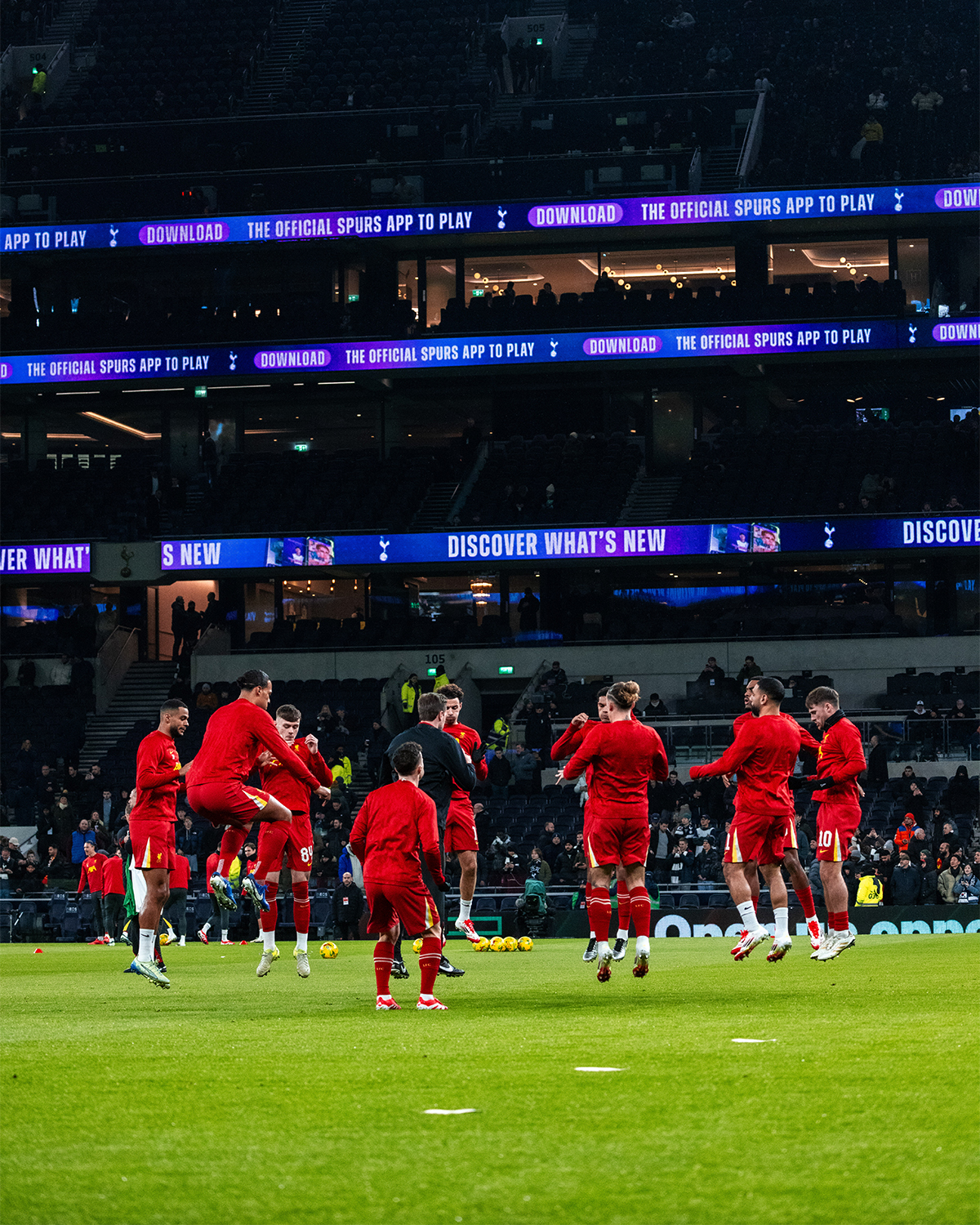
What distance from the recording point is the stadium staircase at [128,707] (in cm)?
4591

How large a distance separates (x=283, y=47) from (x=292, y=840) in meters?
50.4

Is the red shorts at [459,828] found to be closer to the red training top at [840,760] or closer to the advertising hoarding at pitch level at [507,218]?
the red training top at [840,760]

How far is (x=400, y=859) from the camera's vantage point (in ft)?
37.6

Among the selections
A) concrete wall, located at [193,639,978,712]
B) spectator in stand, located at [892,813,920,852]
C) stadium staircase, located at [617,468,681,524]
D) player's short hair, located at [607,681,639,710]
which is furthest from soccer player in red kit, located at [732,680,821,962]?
stadium staircase, located at [617,468,681,524]

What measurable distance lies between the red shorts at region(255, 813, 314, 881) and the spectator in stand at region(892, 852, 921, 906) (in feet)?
50.3

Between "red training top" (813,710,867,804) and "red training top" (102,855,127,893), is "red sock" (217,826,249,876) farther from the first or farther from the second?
"red training top" (102,855,127,893)

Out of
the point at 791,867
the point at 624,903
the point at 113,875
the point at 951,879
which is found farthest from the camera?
the point at 951,879

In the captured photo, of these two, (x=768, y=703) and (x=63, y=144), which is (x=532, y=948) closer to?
(x=768, y=703)

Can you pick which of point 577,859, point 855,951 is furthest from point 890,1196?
point 577,859

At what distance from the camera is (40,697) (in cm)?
4738

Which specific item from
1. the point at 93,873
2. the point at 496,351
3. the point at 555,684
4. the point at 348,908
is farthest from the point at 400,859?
the point at 496,351

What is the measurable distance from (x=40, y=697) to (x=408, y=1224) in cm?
4443

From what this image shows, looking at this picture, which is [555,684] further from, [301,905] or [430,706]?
[430,706]

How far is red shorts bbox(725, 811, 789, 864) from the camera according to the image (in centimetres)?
1483
